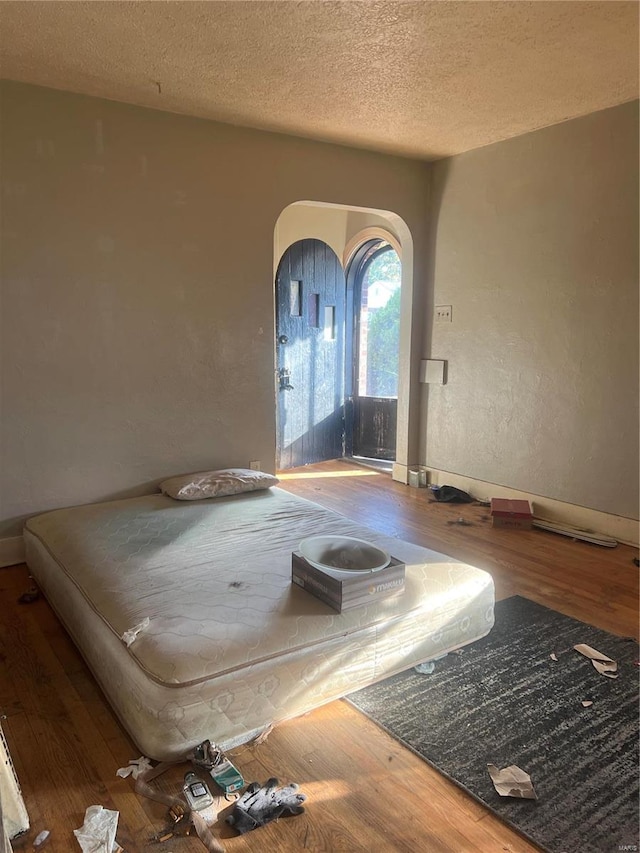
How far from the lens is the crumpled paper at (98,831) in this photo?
4.90ft

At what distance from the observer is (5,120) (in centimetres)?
316

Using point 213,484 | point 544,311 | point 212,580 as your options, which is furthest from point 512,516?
point 212,580

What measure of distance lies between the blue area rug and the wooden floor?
9cm

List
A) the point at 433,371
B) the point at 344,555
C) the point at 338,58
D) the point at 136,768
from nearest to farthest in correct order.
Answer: the point at 136,768, the point at 344,555, the point at 338,58, the point at 433,371

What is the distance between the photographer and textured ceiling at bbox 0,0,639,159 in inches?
97.4

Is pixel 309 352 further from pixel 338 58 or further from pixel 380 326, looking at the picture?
pixel 338 58

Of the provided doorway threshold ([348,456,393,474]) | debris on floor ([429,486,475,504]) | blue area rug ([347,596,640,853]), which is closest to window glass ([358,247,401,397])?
doorway threshold ([348,456,393,474])

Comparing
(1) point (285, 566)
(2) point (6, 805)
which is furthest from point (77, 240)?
(2) point (6, 805)

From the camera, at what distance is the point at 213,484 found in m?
3.66

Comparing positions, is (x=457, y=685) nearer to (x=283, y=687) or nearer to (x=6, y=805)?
(x=283, y=687)

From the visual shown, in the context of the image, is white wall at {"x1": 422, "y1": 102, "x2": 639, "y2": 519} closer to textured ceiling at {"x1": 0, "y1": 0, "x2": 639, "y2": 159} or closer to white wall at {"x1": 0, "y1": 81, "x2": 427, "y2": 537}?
textured ceiling at {"x1": 0, "y1": 0, "x2": 639, "y2": 159}

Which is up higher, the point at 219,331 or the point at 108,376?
the point at 219,331

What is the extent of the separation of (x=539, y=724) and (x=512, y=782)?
0.33 metres

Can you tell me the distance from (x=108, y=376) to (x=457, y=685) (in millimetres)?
2618
